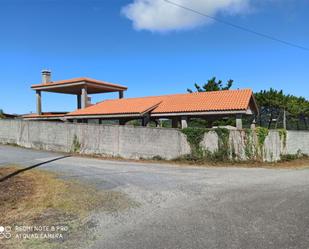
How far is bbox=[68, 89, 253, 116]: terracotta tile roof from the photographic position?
22159mm

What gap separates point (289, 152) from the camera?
20.9 metres

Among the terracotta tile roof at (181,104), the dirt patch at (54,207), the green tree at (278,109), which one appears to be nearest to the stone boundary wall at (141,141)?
the terracotta tile roof at (181,104)

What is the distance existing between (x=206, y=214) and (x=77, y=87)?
26.6 metres

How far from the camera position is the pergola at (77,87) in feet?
100

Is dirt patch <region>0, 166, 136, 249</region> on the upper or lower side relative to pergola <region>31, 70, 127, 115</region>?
lower

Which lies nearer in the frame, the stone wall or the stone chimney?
the stone wall

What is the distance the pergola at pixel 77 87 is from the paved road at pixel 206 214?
762 inches

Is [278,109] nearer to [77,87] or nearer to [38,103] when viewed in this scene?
[77,87]

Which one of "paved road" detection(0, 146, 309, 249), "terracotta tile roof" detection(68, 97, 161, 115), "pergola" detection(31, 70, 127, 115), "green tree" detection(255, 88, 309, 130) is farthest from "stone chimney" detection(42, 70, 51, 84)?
"paved road" detection(0, 146, 309, 249)

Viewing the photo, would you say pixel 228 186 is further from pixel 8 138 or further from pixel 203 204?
pixel 8 138

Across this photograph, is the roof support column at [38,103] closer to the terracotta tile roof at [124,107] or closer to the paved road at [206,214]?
the terracotta tile roof at [124,107]

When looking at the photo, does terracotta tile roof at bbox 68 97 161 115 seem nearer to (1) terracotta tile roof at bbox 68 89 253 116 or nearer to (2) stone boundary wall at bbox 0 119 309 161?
(1) terracotta tile roof at bbox 68 89 253 116

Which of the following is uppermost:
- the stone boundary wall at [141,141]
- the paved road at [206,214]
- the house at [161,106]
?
the house at [161,106]

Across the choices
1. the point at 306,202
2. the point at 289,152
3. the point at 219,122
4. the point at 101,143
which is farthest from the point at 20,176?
the point at 219,122
